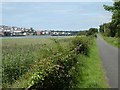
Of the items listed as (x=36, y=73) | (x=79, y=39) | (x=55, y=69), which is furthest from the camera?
(x=79, y=39)

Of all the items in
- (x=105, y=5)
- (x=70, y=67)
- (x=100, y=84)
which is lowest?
(x=100, y=84)

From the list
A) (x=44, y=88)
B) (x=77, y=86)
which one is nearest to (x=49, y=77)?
(x=44, y=88)

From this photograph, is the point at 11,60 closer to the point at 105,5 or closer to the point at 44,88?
the point at 44,88

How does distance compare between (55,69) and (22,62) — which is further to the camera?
(22,62)

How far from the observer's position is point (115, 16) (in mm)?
52438

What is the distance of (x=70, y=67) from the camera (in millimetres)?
12523

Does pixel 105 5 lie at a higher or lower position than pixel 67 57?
higher

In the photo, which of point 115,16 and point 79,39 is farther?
point 115,16

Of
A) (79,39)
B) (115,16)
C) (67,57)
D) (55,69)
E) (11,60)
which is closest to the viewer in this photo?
(55,69)

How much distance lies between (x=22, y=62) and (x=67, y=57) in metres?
2.59

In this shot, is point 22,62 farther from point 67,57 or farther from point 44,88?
point 44,88

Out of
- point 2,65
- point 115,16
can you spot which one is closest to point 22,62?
point 2,65

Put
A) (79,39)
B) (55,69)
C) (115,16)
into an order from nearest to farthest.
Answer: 1. (55,69)
2. (79,39)
3. (115,16)

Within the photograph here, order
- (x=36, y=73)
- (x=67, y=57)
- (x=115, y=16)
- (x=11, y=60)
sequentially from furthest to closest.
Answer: (x=115, y=16)
(x=11, y=60)
(x=67, y=57)
(x=36, y=73)
